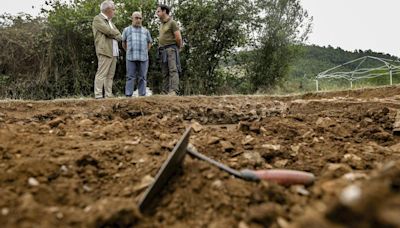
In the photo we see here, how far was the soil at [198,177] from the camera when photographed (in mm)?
1394

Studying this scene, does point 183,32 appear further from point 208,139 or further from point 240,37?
point 208,139

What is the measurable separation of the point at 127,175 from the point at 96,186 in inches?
8.4

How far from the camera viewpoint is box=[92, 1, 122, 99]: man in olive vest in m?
6.67

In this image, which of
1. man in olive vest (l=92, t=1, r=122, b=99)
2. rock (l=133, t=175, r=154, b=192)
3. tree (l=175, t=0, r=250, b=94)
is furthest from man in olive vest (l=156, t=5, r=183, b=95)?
rock (l=133, t=175, r=154, b=192)

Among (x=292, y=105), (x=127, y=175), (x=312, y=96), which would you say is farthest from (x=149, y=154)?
(x=312, y=96)

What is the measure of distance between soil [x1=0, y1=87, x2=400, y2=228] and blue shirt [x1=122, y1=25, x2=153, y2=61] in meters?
3.29

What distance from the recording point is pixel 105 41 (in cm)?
682

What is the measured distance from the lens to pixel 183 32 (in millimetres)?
10766

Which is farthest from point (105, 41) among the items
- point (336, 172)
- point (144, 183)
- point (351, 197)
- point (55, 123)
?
point (351, 197)

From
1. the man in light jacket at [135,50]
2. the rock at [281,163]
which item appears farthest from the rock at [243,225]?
the man in light jacket at [135,50]

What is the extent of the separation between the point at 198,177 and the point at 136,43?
562 centimetres

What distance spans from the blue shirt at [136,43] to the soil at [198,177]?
329 centimetres

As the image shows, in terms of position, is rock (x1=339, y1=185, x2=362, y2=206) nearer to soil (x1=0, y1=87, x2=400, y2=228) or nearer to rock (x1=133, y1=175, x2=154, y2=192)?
soil (x1=0, y1=87, x2=400, y2=228)

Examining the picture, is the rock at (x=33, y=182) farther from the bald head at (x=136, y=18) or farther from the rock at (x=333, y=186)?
the bald head at (x=136, y=18)
